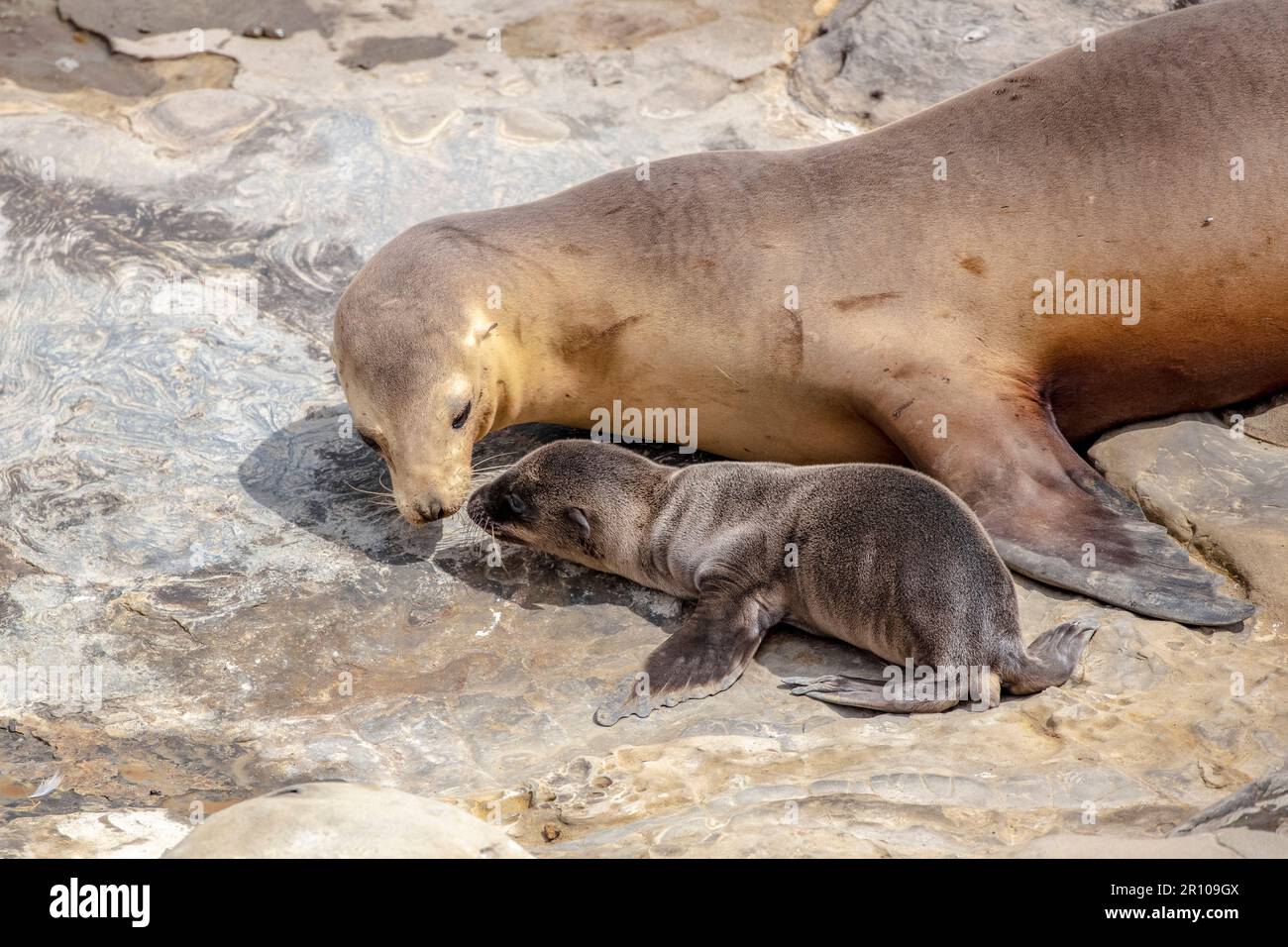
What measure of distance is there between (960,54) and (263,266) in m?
3.48

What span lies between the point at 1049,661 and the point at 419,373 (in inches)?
84.8

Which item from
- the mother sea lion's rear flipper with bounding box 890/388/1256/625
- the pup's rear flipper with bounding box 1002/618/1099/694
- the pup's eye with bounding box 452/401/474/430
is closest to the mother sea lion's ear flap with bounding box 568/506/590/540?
the pup's eye with bounding box 452/401/474/430

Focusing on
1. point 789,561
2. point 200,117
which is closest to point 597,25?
point 200,117

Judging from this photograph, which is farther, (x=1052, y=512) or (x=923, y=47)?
(x=923, y=47)

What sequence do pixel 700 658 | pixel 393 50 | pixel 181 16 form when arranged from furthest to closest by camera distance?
pixel 181 16, pixel 393 50, pixel 700 658

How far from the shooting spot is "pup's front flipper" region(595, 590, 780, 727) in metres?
4.30

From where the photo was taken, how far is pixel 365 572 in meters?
5.06

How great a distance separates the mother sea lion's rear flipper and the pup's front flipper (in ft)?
2.47

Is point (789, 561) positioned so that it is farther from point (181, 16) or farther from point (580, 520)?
point (181, 16)

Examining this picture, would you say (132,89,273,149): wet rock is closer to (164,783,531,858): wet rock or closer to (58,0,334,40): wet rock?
(58,0,334,40): wet rock

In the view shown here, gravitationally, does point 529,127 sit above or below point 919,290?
above
